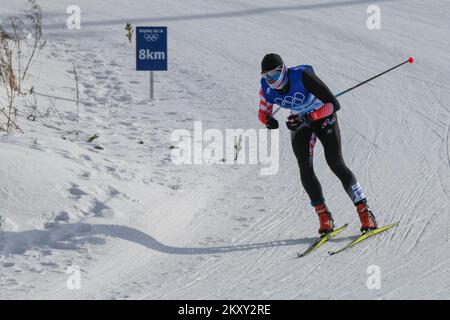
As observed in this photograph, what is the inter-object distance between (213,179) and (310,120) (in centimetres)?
202

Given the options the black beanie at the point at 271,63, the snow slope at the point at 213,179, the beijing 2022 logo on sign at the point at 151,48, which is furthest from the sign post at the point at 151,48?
the black beanie at the point at 271,63

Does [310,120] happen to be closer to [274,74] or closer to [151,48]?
[274,74]

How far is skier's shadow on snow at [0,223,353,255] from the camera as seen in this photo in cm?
675

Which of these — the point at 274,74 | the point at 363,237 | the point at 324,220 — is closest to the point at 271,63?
the point at 274,74

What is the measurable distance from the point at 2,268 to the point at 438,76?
25.1 ft

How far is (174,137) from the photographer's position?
9.98 metres

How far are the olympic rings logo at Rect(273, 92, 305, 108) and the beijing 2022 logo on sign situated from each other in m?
3.84

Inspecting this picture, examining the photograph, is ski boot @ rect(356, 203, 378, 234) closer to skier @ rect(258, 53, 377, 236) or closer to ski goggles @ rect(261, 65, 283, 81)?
skier @ rect(258, 53, 377, 236)

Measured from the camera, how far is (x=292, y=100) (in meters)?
7.04

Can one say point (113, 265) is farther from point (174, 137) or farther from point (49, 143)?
point (174, 137)

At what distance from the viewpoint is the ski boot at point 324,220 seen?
716cm

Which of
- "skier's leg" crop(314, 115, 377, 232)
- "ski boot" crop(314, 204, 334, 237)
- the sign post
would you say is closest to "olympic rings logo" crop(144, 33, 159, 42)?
the sign post
